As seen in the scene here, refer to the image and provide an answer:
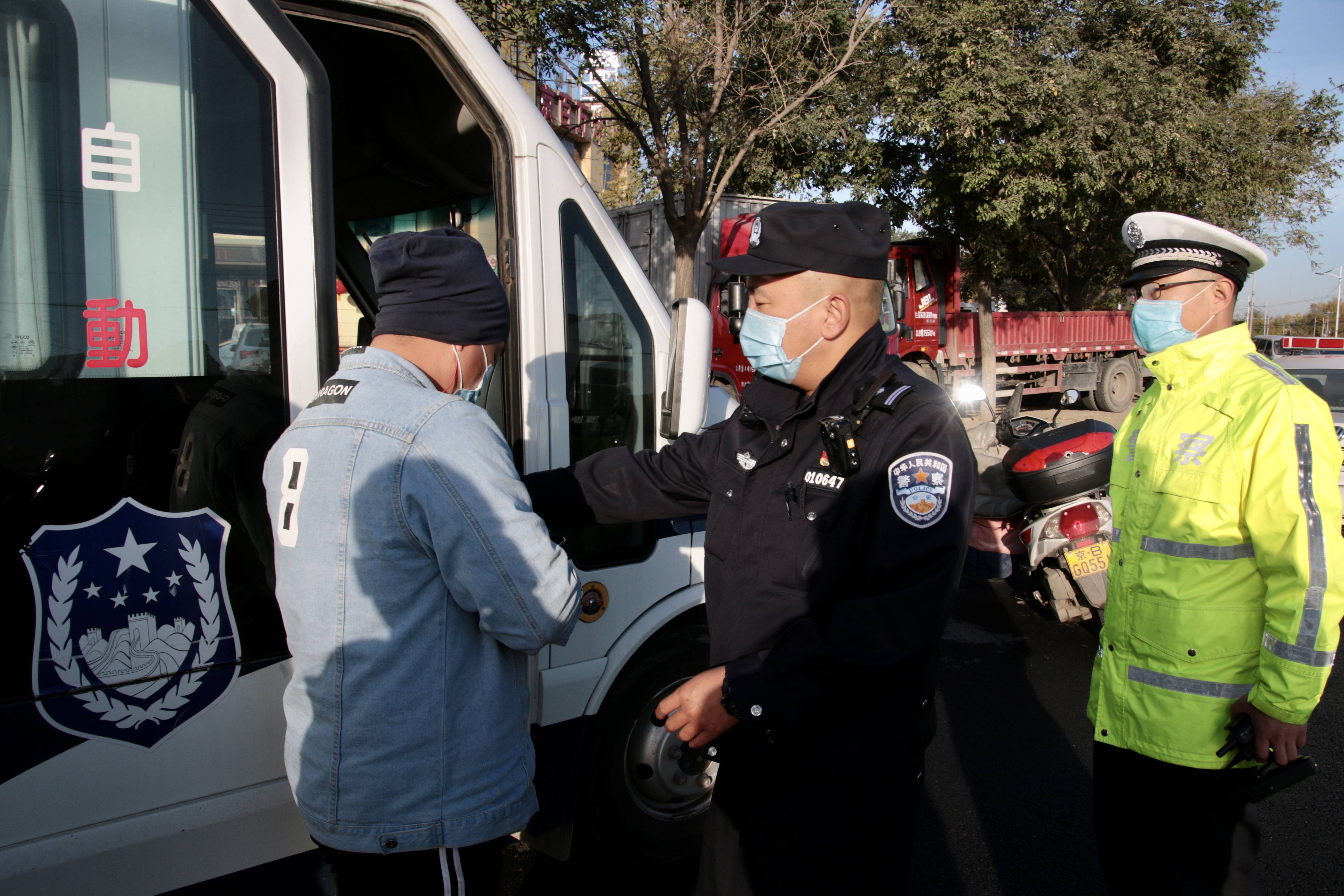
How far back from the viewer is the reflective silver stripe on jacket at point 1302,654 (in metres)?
1.75

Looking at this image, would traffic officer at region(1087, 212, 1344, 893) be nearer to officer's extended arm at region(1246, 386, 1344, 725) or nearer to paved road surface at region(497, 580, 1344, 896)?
officer's extended arm at region(1246, 386, 1344, 725)

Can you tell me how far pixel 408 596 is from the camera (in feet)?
4.78

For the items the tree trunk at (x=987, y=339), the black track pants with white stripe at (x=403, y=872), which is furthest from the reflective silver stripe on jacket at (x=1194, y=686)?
the tree trunk at (x=987, y=339)

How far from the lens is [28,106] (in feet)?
5.25

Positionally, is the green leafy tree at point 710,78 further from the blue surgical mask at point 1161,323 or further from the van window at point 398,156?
the blue surgical mask at point 1161,323

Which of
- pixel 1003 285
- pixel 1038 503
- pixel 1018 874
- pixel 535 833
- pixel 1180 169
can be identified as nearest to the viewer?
pixel 535 833

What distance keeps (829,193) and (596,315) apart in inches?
449

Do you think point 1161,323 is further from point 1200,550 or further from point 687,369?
point 687,369

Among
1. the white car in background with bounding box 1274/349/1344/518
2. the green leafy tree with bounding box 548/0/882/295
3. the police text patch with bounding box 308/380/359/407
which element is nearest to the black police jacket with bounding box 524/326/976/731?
the police text patch with bounding box 308/380/359/407

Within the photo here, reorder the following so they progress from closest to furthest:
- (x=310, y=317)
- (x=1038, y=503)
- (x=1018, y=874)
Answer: (x=310, y=317)
(x=1018, y=874)
(x=1038, y=503)

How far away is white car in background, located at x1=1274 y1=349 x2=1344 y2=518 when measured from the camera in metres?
6.79

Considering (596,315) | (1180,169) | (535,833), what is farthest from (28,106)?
(1180,169)

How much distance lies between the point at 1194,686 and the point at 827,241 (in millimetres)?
1345

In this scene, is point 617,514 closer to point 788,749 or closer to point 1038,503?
point 788,749
